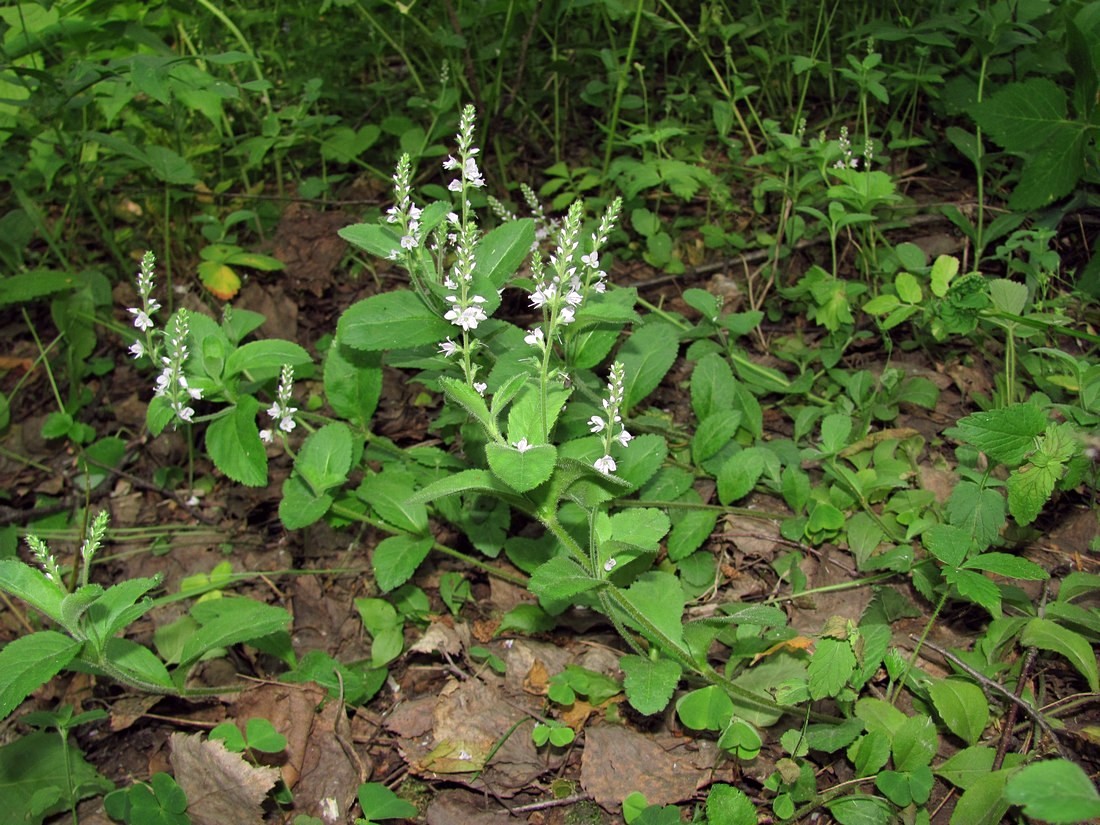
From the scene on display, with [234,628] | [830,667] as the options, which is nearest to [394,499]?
[234,628]

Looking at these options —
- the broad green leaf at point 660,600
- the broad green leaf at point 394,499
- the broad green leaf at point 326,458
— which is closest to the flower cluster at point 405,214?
the broad green leaf at point 326,458

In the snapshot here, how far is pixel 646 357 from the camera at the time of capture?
9.68 feet

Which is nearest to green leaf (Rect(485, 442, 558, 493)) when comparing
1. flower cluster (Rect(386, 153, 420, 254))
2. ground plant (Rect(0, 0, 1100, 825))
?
ground plant (Rect(0, 0, 1100, 825))

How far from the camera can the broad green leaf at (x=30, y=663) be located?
2031mm

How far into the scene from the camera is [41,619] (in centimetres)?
315

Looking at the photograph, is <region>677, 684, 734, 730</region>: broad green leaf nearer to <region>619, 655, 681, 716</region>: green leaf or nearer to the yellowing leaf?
<region>619, 655, 681, 716</region>: green leaf

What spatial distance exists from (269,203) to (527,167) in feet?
4.59

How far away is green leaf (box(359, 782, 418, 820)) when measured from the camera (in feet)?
7.63

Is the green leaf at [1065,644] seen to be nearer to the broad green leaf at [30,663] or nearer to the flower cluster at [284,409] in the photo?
the flower cluster at [284,409]

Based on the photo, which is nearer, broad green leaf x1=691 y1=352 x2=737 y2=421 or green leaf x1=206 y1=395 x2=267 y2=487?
green leaf x1=206 y1=395 x2=267 y2=487

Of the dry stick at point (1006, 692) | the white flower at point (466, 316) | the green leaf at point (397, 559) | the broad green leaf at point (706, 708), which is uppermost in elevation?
the white flower at point (466, 316)

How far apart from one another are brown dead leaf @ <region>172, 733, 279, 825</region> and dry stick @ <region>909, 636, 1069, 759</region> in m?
1.93

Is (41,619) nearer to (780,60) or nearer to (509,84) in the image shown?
(509,84)

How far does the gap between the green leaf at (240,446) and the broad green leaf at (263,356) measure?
11 centimetres
